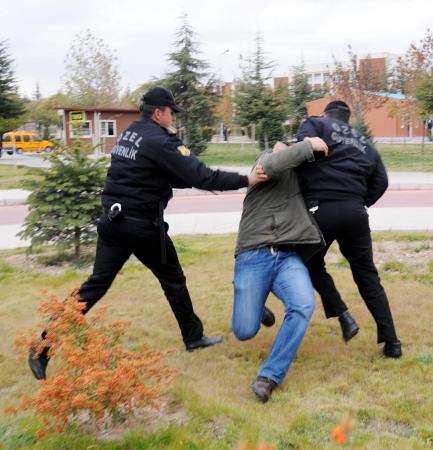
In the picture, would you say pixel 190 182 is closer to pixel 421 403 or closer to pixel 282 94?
pixel 421 403

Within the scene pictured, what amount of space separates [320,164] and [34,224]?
4.66 m

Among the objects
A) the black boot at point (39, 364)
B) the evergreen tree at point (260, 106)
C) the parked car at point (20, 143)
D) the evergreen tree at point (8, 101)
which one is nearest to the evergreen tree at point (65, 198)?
the black boot at point (39, 364)

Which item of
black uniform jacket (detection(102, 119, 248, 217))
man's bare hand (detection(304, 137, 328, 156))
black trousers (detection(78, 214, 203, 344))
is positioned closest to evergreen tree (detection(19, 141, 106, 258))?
A: black trousers (detection(78, 214, 203, 344))

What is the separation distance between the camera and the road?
576 inches

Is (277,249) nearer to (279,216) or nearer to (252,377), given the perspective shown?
(279,216)

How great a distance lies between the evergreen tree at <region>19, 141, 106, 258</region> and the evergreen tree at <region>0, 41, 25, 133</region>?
3545 cm

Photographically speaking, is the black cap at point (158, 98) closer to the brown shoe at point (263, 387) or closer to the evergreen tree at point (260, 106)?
the brown shoe at point (263, 387)

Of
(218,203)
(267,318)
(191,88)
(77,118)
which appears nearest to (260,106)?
(191,88)

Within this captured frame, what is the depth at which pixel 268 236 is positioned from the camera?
13.3ft

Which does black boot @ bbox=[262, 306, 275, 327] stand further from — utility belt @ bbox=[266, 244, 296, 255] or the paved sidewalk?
the paved sidewalk

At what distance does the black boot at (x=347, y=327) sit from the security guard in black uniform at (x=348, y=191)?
1 cm

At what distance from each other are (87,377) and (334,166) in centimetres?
219

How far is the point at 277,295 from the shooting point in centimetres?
407

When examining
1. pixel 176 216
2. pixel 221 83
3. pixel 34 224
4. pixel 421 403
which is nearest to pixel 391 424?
pixel 421 403
